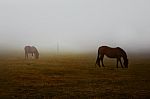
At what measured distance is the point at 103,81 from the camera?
64.6ft

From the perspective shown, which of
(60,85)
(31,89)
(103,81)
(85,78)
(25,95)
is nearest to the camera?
(25,95)

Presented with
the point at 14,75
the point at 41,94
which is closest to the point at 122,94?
the point at 41,94

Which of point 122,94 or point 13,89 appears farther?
point 13,89

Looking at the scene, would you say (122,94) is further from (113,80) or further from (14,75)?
(14,75)

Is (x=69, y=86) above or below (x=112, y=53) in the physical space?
below

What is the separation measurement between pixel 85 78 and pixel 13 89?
554 cm

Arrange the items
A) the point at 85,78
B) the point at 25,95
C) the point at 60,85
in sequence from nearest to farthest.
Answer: the point at 25,95 < the point at 60,85 < the point at 85,78

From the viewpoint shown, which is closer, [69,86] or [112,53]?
[69,86]

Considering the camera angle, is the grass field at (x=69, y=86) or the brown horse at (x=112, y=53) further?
the brown horse at (x=112, y=53)

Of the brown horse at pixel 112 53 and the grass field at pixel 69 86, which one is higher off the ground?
the brown horse at pixel 112 53

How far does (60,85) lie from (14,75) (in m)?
5.09

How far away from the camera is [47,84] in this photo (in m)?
18.5

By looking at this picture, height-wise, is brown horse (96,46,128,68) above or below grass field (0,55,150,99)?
above

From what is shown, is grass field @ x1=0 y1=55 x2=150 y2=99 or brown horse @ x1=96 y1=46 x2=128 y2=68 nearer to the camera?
grass field @ x1=0 y1=55 x2=150 y2=99
